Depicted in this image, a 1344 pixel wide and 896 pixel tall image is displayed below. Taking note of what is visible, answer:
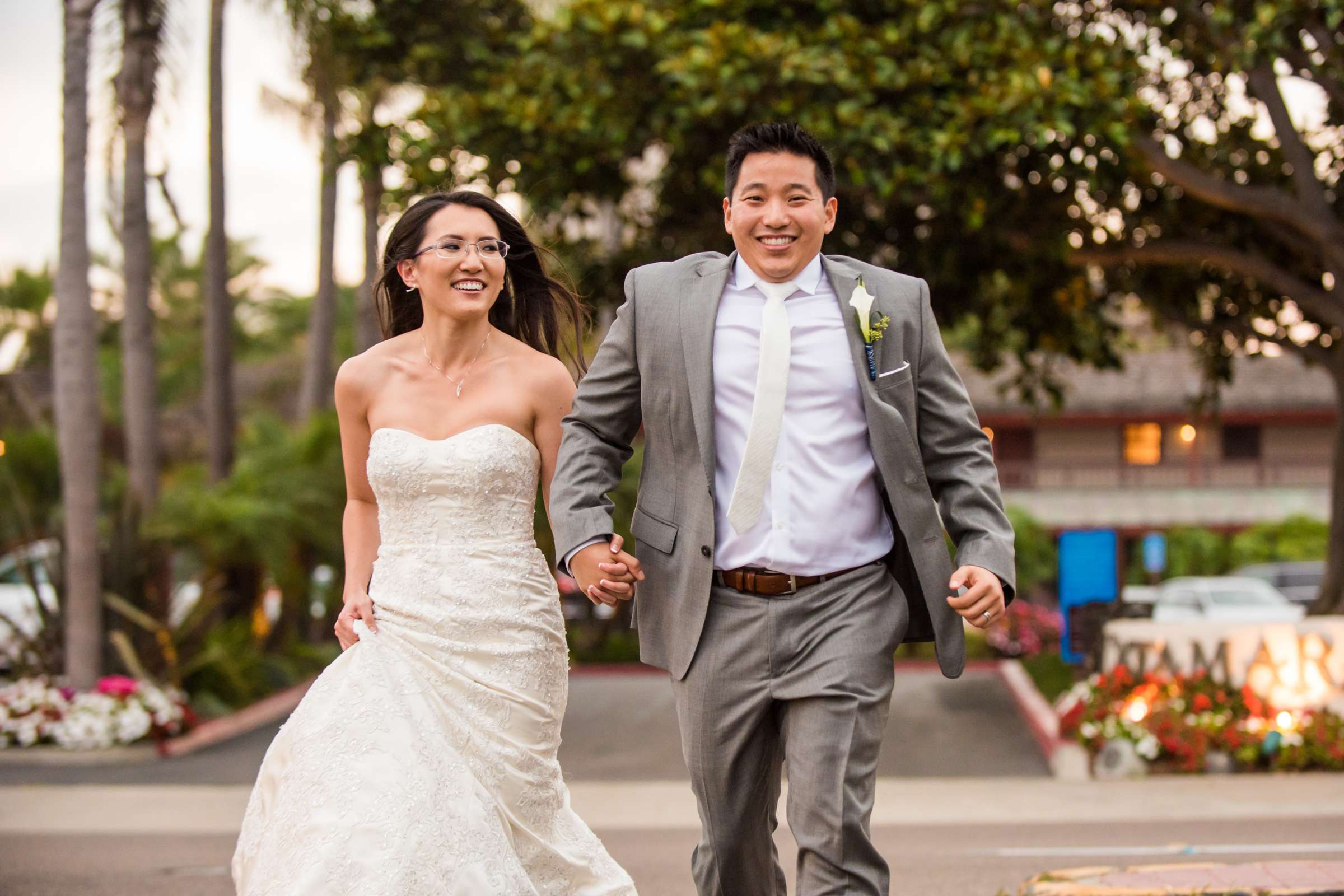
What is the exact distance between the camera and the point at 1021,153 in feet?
39.8

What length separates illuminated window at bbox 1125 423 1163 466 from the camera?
125 ft

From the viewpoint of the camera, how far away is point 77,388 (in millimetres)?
12461

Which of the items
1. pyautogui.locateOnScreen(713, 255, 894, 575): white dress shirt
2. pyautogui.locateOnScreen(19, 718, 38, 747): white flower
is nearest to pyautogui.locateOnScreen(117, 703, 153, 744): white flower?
pyautogui.locateOnScreen(19, 718, 38, 747): white flower

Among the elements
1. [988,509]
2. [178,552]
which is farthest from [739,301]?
[178,552]

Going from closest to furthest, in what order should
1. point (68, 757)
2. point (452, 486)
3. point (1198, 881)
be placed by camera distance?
point (452, 486)
point (1198, 881)
point (68, 757)

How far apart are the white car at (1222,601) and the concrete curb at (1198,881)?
18572 millimetres

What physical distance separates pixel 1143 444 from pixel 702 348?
36.8 metres

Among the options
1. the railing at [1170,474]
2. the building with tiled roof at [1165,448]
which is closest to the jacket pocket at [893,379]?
the building with tiled roof at [1165,448]

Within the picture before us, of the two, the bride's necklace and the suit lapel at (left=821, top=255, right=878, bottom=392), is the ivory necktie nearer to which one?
the suit lapel at (left=821, top=255, right=878, bottom=392)

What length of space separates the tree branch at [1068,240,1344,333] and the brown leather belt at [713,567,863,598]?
983cm

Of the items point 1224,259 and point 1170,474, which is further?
point 1170,474

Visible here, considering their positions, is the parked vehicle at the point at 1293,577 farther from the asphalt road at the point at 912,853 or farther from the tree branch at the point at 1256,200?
the asphalt road at the point at 912,853

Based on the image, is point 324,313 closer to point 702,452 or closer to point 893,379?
point 702,452

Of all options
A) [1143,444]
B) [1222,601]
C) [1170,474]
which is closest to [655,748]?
[1222,601]
